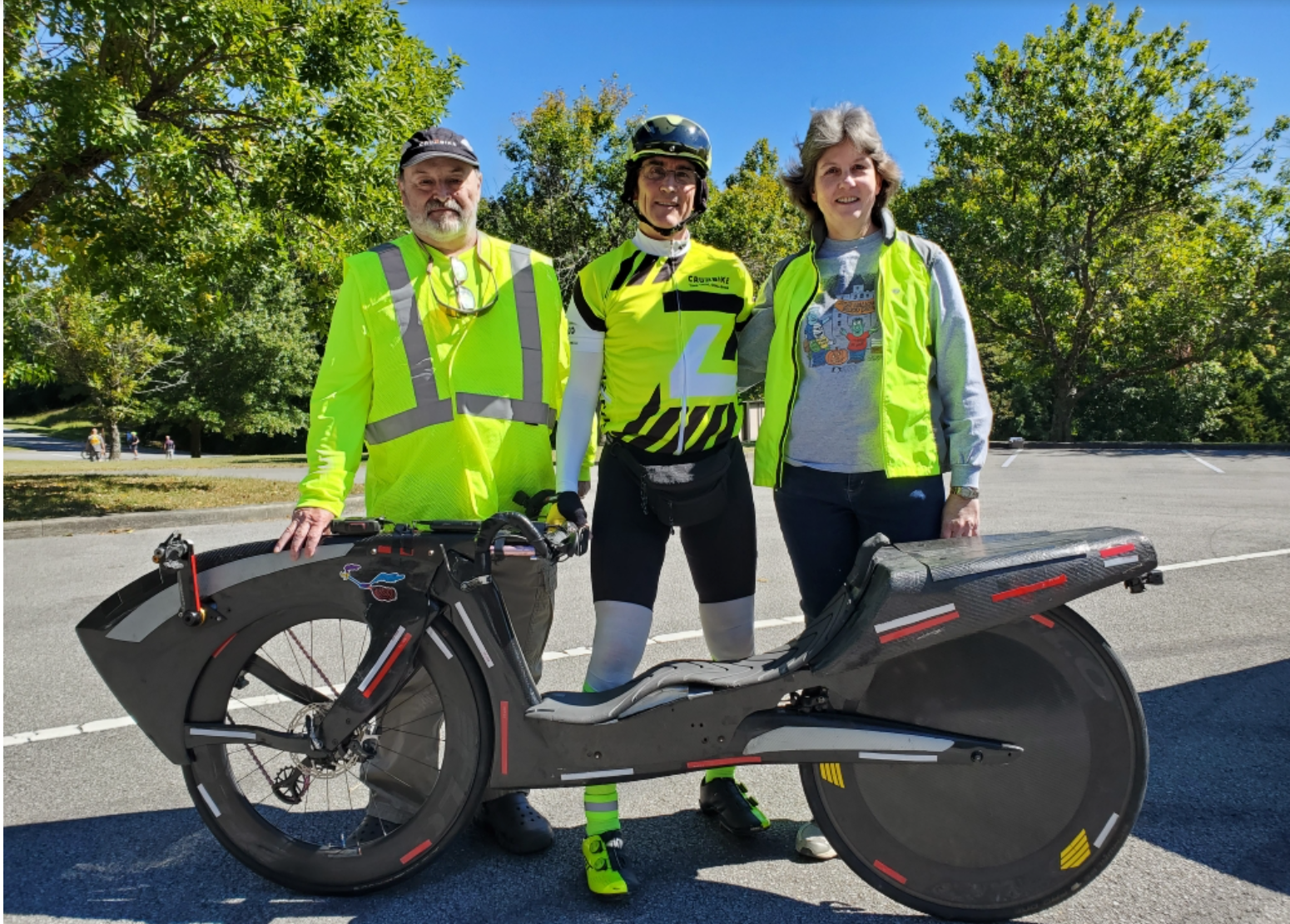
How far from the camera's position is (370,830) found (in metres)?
2.68

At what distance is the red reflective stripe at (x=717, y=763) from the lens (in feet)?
7.52

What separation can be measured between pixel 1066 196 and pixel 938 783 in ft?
84.3

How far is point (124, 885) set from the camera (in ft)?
8.60

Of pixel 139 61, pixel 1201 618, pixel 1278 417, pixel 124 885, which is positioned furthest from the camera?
pixel 1278 417

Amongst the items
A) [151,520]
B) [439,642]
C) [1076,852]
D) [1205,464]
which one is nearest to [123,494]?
[151,520]

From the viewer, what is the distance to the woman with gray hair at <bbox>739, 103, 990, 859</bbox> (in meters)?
2.58

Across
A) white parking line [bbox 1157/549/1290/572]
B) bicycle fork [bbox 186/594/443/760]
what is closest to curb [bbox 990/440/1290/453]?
white parking line [bbox 1157/549/1290/572]

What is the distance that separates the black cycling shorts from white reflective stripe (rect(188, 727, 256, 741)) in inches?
40.2

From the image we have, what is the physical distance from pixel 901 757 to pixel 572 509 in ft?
3.62

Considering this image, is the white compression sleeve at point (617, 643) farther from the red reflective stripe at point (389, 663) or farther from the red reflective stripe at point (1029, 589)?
the red reflective stripe at point (1029, 589)

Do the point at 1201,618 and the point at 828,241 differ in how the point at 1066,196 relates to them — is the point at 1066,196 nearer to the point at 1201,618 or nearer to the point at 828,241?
the point at 1201,618

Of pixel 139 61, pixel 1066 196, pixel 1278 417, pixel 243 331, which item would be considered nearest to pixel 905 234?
pixel 139 61

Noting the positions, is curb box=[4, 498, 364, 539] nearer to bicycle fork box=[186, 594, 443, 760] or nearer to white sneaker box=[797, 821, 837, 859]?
bicycle fork box=[186, 594, 443, 760]

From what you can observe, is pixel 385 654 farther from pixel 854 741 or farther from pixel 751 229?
pixel 751 229
